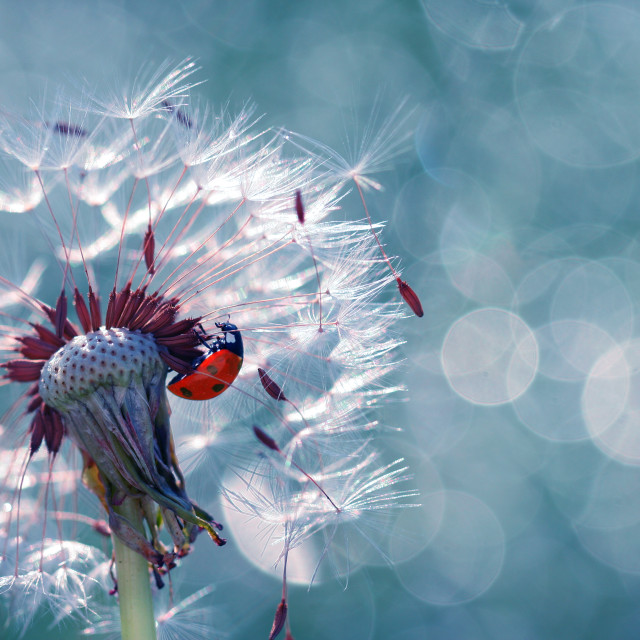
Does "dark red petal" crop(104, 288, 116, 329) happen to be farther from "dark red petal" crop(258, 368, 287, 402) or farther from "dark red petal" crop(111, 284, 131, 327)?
"dark red petal" crop(258, 368, 287, 402)

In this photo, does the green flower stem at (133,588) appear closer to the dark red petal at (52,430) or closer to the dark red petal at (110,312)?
the dark red petal at (52,430)

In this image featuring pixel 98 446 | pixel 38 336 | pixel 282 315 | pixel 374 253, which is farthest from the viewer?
pixel 282 315

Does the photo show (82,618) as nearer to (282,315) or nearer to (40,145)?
(282,315)

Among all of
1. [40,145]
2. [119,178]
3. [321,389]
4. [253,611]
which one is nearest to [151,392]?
[321,389]

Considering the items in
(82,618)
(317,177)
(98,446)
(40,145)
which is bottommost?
(82,618)

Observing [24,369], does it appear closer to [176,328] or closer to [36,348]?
[36,348]

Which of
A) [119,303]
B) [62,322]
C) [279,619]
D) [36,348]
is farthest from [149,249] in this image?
[279,619]

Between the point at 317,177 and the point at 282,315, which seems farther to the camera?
the point at 282,315
